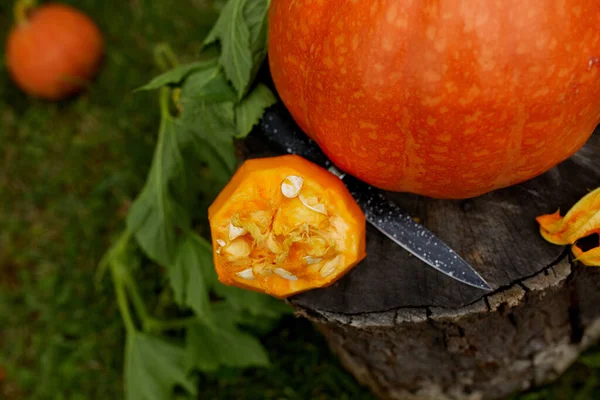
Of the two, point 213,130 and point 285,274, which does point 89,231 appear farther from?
point 285,274

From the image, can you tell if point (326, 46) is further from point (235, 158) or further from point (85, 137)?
point (85, 137)


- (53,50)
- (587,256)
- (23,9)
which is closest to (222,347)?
(587,256)

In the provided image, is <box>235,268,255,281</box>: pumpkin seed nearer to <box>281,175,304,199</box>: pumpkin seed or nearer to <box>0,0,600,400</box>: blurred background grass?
<box>281,175,304,199</box>: pumpkin seed

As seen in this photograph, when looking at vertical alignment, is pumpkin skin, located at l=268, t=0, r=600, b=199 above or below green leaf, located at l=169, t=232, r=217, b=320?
above

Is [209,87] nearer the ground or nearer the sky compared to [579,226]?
nearer the ground

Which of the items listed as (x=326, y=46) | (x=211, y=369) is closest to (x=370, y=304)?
(x=326, y=46)

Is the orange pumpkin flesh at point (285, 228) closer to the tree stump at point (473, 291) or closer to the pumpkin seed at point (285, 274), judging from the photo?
the pumpkin seed at point (285, 274)

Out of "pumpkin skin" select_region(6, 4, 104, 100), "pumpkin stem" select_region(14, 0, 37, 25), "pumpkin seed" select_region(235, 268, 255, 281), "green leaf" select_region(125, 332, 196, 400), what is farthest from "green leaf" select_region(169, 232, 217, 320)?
"pumpkin stem" select_region(14, 0, 37, 25)
